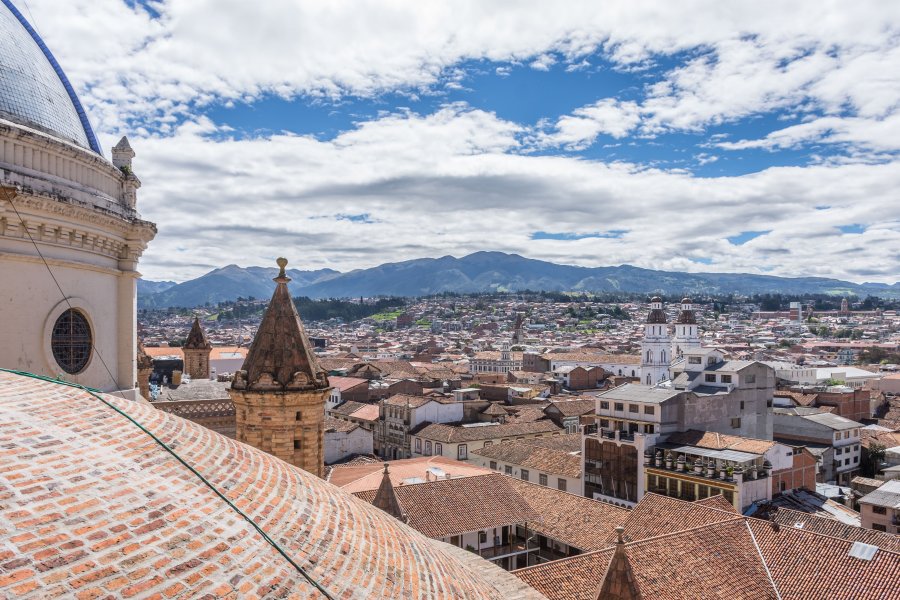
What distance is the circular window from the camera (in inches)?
549

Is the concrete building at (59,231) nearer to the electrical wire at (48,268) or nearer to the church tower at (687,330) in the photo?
the electrical wire at (48,268)

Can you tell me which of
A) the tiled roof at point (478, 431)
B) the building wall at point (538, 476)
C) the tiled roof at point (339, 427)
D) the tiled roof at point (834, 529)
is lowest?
the building wall at point (538, 476)

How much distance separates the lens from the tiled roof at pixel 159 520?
4418 millimetres

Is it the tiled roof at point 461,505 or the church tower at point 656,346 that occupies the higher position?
the church tower at point 656,346

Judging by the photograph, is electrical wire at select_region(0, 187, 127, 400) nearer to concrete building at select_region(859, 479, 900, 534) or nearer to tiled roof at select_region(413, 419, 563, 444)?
concrete building at select_region(859, 479, 900, 534)

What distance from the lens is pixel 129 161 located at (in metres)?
16.8

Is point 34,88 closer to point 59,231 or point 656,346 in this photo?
point 59,231

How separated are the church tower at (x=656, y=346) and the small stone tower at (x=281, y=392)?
2675 inches

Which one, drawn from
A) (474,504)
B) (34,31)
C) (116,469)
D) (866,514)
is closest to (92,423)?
(116,469)

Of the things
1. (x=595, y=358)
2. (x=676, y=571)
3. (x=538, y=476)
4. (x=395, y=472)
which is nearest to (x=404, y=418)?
(x=538, y=476)

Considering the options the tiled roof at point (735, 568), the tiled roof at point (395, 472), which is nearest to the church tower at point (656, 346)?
the tiled roof at point (395, 472)

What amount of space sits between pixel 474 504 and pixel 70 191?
21948 mm

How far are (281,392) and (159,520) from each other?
39.4 ft

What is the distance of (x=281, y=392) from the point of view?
16891 mm
